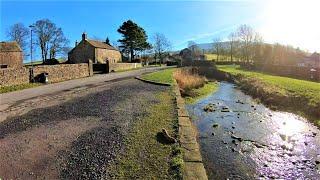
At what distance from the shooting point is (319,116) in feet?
55.6

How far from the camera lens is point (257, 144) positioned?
38.2ft

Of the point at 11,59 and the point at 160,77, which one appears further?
the point at 11,59

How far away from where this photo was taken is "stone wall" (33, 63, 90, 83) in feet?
83.6

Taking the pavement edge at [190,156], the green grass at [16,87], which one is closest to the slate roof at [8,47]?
the green grass at [16,87]

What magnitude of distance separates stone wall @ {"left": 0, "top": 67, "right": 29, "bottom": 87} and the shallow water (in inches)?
515

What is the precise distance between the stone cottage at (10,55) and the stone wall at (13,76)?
1901 cm

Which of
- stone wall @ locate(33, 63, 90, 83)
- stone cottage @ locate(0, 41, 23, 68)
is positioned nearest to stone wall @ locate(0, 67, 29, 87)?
stone wall @ locate(33, 63, 90, 83)

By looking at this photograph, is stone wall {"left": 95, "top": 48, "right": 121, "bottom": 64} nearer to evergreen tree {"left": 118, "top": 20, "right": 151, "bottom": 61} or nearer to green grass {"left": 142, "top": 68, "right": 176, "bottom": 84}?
evergreen tree {"left": 118, "top": 20, "right": 151, "bottom": 61}

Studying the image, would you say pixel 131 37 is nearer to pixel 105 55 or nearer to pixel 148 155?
pixel 105 55

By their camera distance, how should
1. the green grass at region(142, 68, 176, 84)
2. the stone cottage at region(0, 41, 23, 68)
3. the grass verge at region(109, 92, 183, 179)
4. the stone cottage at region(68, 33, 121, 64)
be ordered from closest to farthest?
1. the grass verge at region(109, 92, 183, 179)
2. the green grass at region(142, 68, 176, 84)
3. the stone cottage at region(0, 41, 23, 68)
4. the stone cottage at region(68, 33, 121, 64)

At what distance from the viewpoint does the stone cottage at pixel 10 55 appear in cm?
4063

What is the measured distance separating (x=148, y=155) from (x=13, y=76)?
18.0m

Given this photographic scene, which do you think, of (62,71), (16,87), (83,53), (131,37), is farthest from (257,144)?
(131,37)

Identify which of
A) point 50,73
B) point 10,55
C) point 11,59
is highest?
point 10,55
